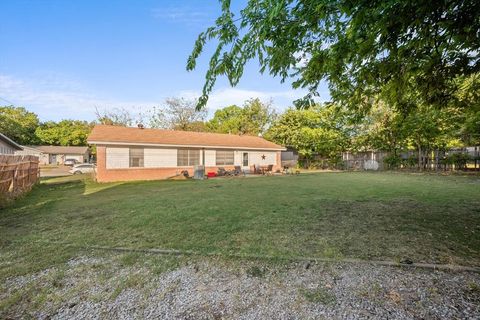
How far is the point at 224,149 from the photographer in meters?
19.7

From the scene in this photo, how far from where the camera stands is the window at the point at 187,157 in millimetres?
17641

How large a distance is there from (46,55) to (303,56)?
14.5 metres

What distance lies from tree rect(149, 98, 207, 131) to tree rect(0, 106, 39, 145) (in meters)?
30.2

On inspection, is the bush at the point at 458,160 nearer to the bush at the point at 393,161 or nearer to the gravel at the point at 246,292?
the bush at the point at 393,161

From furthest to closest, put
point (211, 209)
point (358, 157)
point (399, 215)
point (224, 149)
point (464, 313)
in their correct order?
1. point (358, 157)
2. point (224, 149)
3. point (211, 209)
4. point (399, 215)
5. point (464, 313)

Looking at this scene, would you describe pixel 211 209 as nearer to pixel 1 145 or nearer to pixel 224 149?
pixel 224 149

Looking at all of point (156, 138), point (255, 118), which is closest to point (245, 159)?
point (156, 138)

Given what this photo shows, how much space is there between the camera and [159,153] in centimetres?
1670

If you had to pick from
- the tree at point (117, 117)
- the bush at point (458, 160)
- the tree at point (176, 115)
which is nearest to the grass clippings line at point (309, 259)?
the bush at point (458, 160)

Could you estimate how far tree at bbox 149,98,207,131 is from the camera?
34.4 meters

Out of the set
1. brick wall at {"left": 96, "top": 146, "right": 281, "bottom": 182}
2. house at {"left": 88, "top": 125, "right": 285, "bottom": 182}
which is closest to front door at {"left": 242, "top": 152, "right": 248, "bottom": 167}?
house at {"left": 88, "top": 125, "right": 285, "bottom": 182}

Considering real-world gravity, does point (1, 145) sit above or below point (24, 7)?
below

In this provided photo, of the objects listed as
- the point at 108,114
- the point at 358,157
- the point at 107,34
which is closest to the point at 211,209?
the point at 107,34

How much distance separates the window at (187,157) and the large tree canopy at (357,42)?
1446cm
